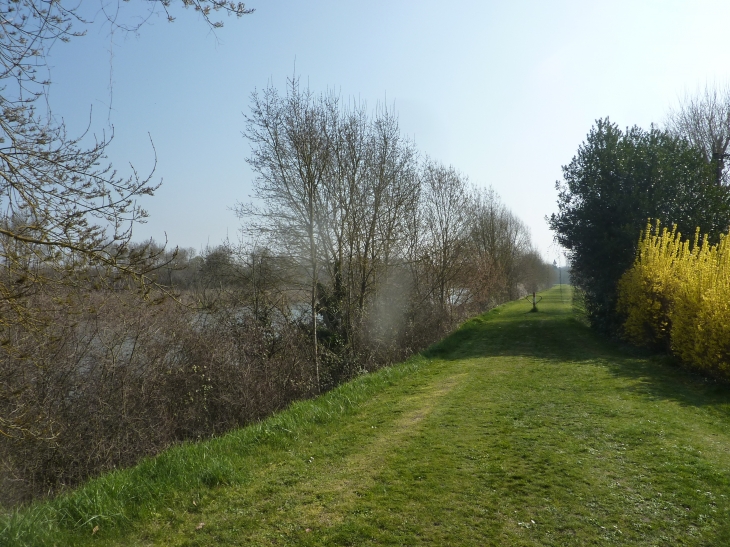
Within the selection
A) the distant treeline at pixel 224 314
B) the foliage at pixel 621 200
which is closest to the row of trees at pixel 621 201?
the foliage at pixel 621 200

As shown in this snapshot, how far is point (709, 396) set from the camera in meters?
9.42

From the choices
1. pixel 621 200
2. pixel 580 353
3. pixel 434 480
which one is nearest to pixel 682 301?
pixel 580 353

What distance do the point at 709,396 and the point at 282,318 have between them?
396 inches

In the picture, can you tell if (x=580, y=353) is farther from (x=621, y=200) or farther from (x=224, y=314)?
(x=224, y=314)

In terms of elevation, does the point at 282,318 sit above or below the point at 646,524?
above

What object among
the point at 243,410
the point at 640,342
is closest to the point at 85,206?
the point at 243,410

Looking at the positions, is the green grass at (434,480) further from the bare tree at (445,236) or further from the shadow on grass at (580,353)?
the bare tree at (445,236)

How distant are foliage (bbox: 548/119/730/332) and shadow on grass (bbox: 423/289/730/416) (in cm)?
199

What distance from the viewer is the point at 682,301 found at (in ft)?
39.2

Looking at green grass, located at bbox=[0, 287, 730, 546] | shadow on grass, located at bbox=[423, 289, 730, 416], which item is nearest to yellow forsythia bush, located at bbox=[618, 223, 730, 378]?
shadow on grass, located at bbox=[423, 289, 730, 416]

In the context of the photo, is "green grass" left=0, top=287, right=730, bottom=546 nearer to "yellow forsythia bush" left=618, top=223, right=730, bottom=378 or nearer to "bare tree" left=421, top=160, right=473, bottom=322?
"yellow forsythia bush" left=618, top=223, right=730, bottom=378

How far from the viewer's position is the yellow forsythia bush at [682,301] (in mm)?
10438

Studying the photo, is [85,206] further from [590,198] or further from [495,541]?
[590,198]

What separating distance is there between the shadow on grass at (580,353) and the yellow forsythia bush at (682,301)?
18.1 inches
